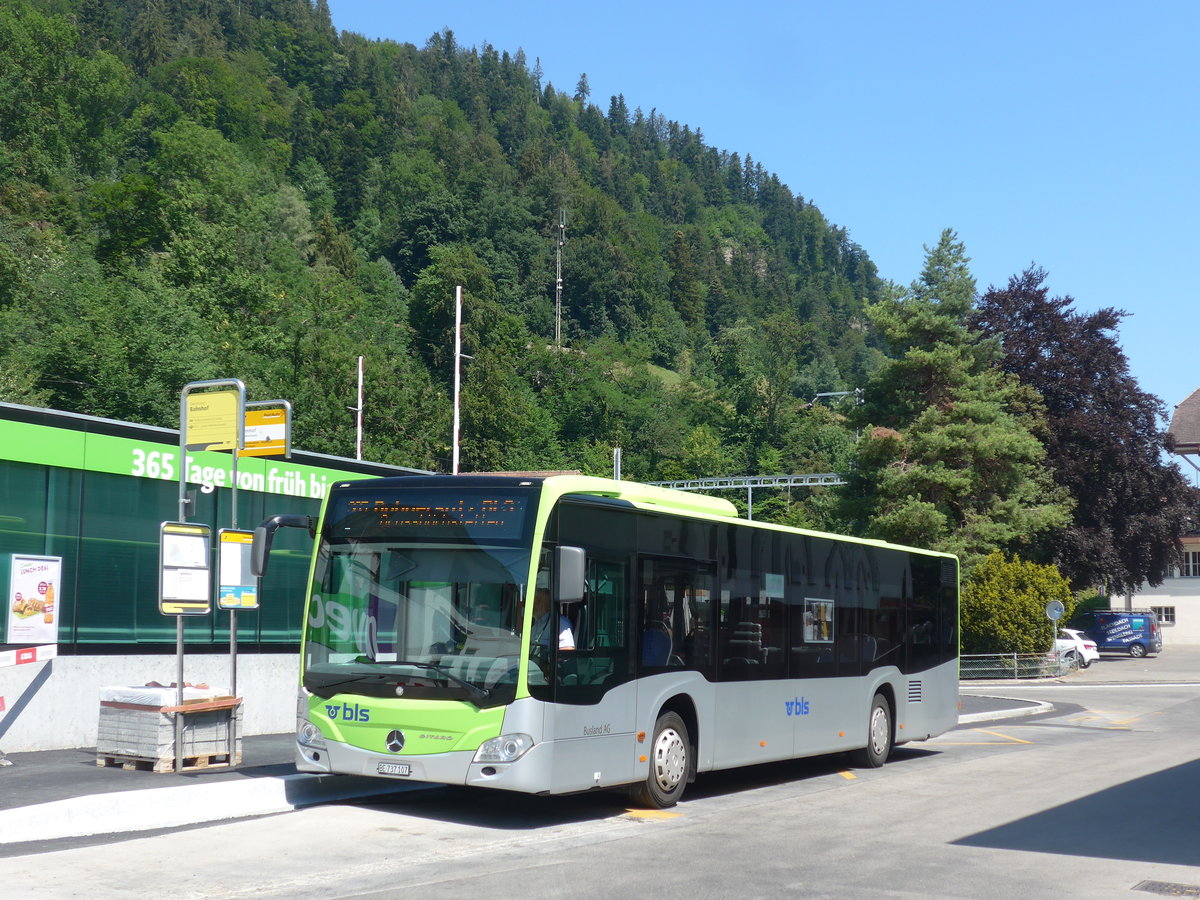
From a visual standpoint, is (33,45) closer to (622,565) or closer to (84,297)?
(84,297)

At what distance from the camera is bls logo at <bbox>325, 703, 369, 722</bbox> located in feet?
37.2

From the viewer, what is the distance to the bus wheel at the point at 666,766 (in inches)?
492

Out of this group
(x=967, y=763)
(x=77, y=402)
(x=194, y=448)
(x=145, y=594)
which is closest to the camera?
(x=194, y=448)

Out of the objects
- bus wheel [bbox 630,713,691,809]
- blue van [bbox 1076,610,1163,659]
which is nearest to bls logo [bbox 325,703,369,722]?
bus wheel [bbox 630,713,691,809]

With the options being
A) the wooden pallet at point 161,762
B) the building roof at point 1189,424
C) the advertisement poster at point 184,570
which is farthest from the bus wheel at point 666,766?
the building roof at point 1189,424

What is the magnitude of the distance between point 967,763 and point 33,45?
270 ft

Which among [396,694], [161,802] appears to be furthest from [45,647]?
[396,694]

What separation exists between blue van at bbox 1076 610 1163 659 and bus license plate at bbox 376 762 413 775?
58227mm

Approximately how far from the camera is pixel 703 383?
127 metres

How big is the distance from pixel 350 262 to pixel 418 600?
98.4 meters

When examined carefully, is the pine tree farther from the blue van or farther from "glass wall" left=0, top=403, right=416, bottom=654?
"glass wall" left=0, top=403, right=416, bottom=654

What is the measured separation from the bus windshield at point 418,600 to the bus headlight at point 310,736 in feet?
1.08

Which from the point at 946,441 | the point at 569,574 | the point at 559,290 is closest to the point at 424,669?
the point at 569,574

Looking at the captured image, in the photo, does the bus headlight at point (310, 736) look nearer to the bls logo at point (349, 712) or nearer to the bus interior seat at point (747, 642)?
the bls logo at point (349, 712)
